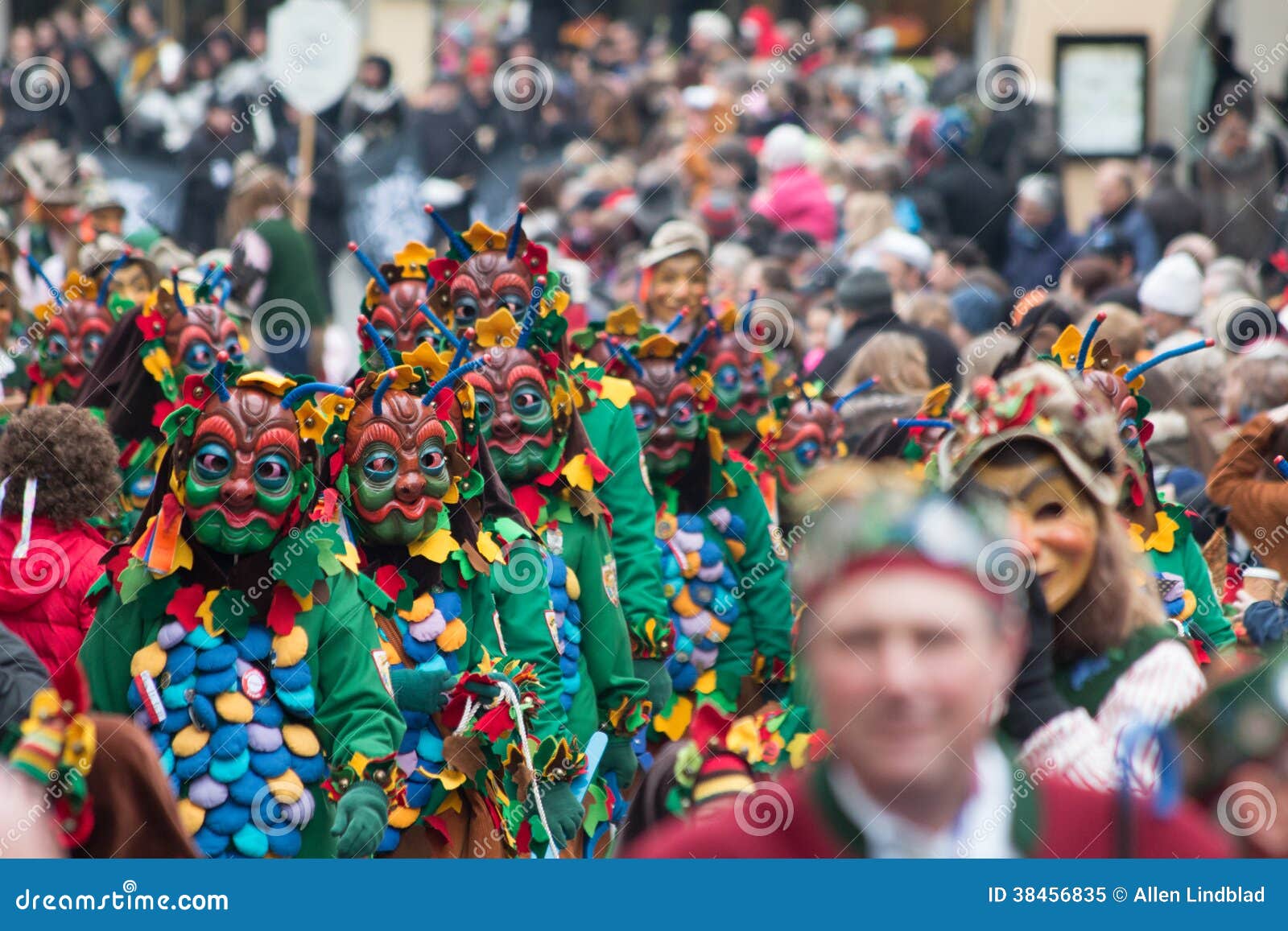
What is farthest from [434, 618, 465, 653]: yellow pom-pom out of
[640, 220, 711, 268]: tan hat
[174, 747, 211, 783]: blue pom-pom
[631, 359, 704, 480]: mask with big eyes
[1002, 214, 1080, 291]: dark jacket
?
[1002, 214, 1080, 291]: dark jacket

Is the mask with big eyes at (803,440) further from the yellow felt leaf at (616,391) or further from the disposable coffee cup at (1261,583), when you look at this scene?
the disposable coffee cup at (1261,583)

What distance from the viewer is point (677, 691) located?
28.0 ft

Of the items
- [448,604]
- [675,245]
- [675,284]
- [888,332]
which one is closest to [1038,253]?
[888,332]

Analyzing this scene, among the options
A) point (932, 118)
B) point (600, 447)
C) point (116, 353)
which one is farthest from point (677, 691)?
point (932, 118)

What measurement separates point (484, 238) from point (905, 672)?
5875 millimetres

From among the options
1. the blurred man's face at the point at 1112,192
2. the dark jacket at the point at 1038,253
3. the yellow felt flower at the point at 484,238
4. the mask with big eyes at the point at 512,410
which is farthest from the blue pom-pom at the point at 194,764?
the blurred man's face at the point at 1112,192

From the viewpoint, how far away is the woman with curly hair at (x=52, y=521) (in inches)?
266

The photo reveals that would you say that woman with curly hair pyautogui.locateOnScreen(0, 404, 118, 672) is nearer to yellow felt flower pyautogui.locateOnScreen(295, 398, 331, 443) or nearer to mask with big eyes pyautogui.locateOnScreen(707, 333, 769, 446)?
yellow felt flower pyautogui.locateOnScreen(295, 398, 331, 443)

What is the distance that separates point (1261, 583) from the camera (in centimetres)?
776

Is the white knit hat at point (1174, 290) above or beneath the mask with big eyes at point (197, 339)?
above

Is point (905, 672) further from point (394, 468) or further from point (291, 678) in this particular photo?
point (394, 468)

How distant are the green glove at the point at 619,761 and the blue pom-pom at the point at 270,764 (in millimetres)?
2241

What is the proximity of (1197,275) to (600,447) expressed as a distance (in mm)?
4693

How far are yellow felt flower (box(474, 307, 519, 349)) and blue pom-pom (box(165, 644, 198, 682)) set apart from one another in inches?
95.0
